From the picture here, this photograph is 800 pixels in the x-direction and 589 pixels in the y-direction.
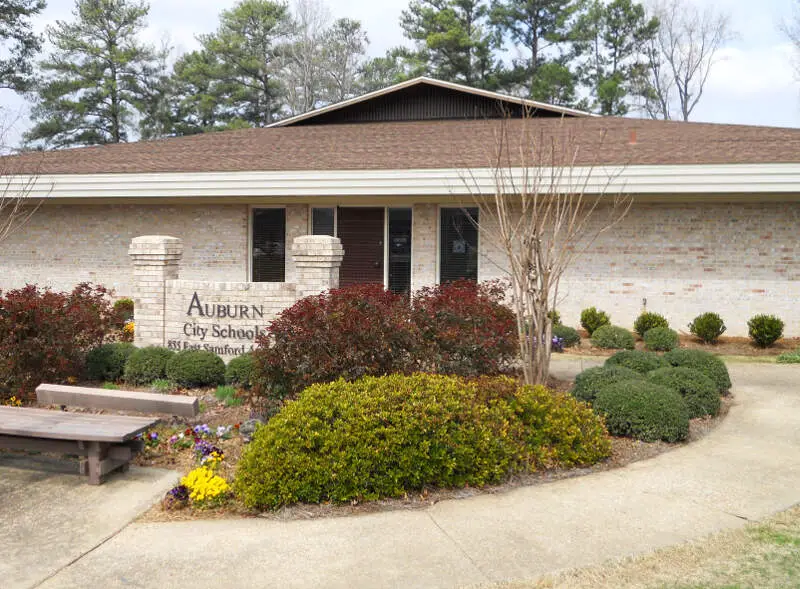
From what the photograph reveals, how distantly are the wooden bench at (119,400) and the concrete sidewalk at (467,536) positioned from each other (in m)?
2.24

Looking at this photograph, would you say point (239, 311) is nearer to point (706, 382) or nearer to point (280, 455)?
point (280, 455)

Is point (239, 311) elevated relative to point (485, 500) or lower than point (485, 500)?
elevated

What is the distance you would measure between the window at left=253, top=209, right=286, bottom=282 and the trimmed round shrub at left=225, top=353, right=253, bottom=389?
6797 mm

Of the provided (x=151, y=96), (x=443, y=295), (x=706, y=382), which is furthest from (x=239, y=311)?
(x=151, y=96)

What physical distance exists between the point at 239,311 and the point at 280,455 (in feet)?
16.2

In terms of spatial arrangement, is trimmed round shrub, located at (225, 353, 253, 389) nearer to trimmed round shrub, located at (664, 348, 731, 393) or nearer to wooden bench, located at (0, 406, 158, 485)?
wooden bench, located at (0, 406, 158, 485)

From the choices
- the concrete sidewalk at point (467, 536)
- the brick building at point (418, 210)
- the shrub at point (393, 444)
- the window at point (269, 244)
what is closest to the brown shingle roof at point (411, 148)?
the brick building at point (418, 210)

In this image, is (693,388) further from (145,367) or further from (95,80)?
(95,80)

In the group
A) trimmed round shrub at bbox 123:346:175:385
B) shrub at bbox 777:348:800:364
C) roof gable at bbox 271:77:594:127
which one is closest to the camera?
trimmed round shrub at bbox 123:346:175:385

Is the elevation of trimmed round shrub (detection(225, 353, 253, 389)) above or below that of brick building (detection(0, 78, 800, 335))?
below

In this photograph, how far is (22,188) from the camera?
15156 millimetres

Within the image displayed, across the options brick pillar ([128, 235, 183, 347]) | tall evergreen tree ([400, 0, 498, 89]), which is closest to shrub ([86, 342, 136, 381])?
brick pillar ([128, 235, 183, 347])

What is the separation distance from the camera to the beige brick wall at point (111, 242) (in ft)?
52.3

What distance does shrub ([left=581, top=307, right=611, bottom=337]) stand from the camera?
14.0 metres
